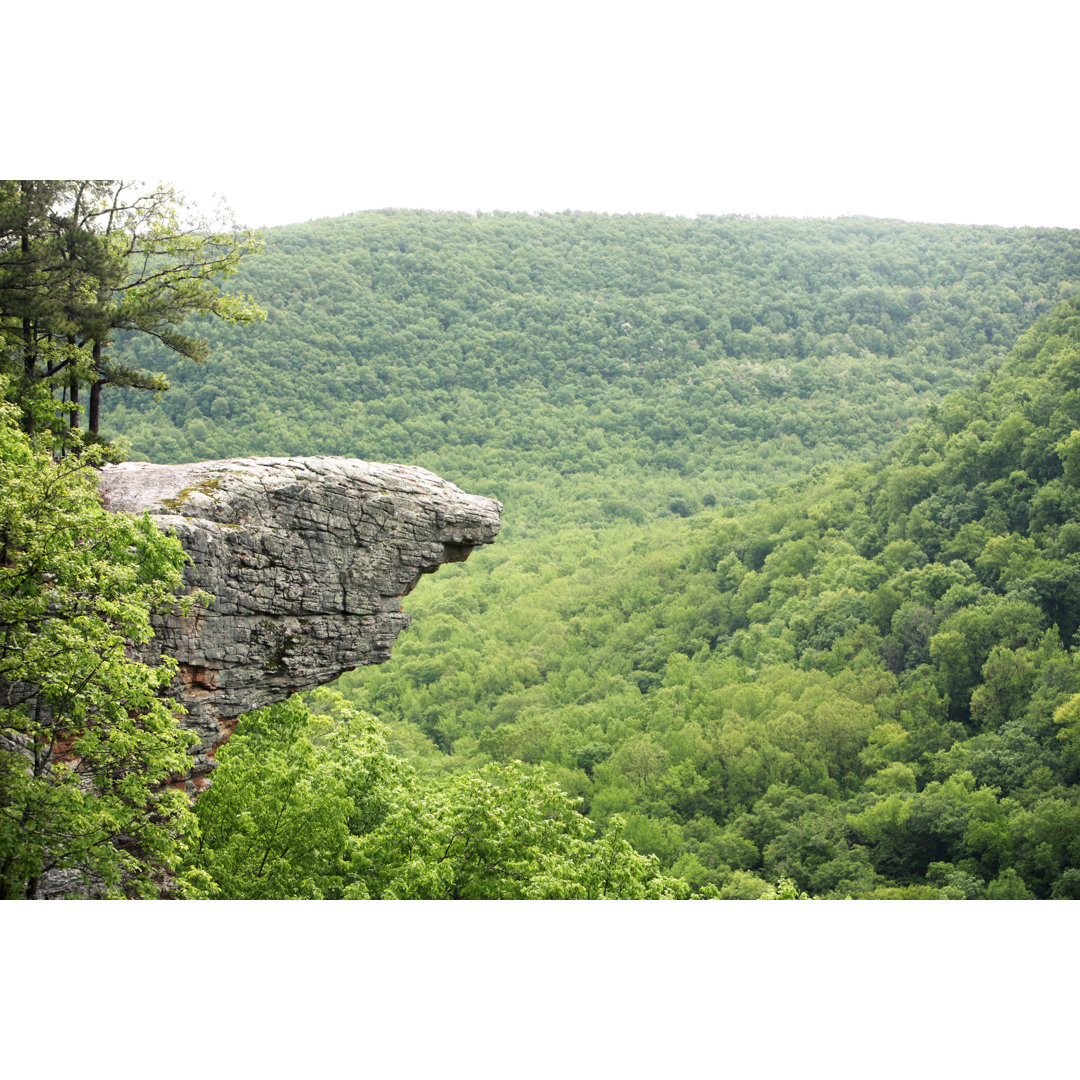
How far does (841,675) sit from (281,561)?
3764 centimetres

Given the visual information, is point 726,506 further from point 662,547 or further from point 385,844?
point 385,844

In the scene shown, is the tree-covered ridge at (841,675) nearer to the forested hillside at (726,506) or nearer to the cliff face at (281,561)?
the forested hillside at (726,506)

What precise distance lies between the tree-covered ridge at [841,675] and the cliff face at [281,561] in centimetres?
1588

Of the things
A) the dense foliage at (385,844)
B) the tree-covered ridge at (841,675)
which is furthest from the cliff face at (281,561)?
the tree-covered ridge at (841,675)

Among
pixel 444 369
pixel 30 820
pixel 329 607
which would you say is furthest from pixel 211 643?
pixel 444 369

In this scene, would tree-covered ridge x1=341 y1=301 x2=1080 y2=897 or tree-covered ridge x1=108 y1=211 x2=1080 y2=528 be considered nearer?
tree-covered ridge x1=341 y1=301 x2=1080 y2=897

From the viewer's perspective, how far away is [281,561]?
61.1 feet

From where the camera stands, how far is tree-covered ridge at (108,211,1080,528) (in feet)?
346

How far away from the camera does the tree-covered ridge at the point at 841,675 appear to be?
3803 cm

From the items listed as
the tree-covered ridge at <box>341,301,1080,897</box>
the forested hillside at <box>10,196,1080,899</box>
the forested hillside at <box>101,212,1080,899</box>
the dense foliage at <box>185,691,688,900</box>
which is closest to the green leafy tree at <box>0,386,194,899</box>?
the forested hillside at <box>10,196,1080,899</box>

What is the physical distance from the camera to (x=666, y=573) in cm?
7581

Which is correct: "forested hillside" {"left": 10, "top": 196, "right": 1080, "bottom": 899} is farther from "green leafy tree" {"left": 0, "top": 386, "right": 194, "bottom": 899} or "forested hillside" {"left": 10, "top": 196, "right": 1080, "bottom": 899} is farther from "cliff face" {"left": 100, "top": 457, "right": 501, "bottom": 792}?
"cliff face" {"left": 100, "top": 457, "right": 501, "bottom": 792}

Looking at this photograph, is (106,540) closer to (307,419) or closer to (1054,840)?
(1054,840)

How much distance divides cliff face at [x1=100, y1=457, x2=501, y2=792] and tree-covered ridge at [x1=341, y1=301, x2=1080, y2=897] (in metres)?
15.9
